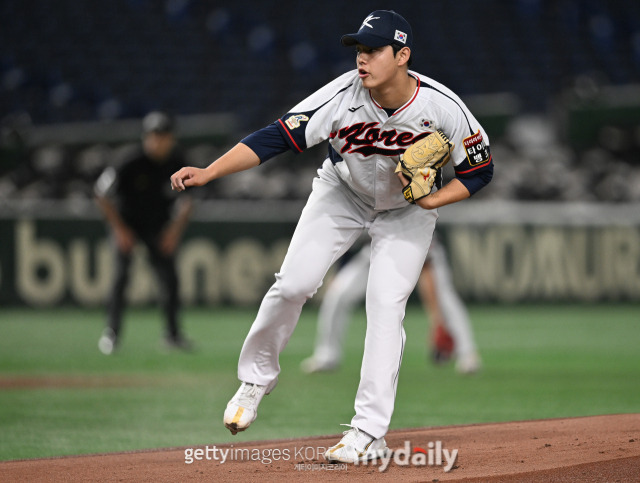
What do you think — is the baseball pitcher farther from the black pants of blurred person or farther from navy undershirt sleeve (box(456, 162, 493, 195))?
the black pants of blurred person

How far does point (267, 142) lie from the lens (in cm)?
477

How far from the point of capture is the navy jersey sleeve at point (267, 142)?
→ 15.6 ft

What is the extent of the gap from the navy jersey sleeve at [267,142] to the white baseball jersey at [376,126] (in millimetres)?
35

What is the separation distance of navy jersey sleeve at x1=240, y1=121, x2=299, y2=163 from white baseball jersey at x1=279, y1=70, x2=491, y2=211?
4cm

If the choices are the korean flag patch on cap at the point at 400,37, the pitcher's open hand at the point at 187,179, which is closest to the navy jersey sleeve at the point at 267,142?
the pitcher's open hand at the point at 187,179

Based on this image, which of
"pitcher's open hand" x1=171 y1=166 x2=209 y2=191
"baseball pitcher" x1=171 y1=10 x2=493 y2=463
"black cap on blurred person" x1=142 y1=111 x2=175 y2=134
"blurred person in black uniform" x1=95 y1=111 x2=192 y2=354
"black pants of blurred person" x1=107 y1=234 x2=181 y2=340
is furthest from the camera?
"black pants of blurred person" x1=107 y1=234 x2=181 y2=340

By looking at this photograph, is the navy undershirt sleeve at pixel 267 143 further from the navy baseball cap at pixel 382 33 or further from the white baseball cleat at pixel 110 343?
the white baseball cleat at pixel 110 343

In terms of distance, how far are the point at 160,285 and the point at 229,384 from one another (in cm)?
263

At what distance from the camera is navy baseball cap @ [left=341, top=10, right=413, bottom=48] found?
15.1ft

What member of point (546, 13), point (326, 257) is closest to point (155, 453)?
point (326, 257)

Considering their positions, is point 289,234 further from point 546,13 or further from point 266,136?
point 546,13

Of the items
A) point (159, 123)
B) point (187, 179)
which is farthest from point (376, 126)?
point (159, 123)

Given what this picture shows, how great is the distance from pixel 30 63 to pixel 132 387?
569 inches

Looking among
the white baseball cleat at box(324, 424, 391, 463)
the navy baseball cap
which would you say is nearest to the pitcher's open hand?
the navy baseball cap
